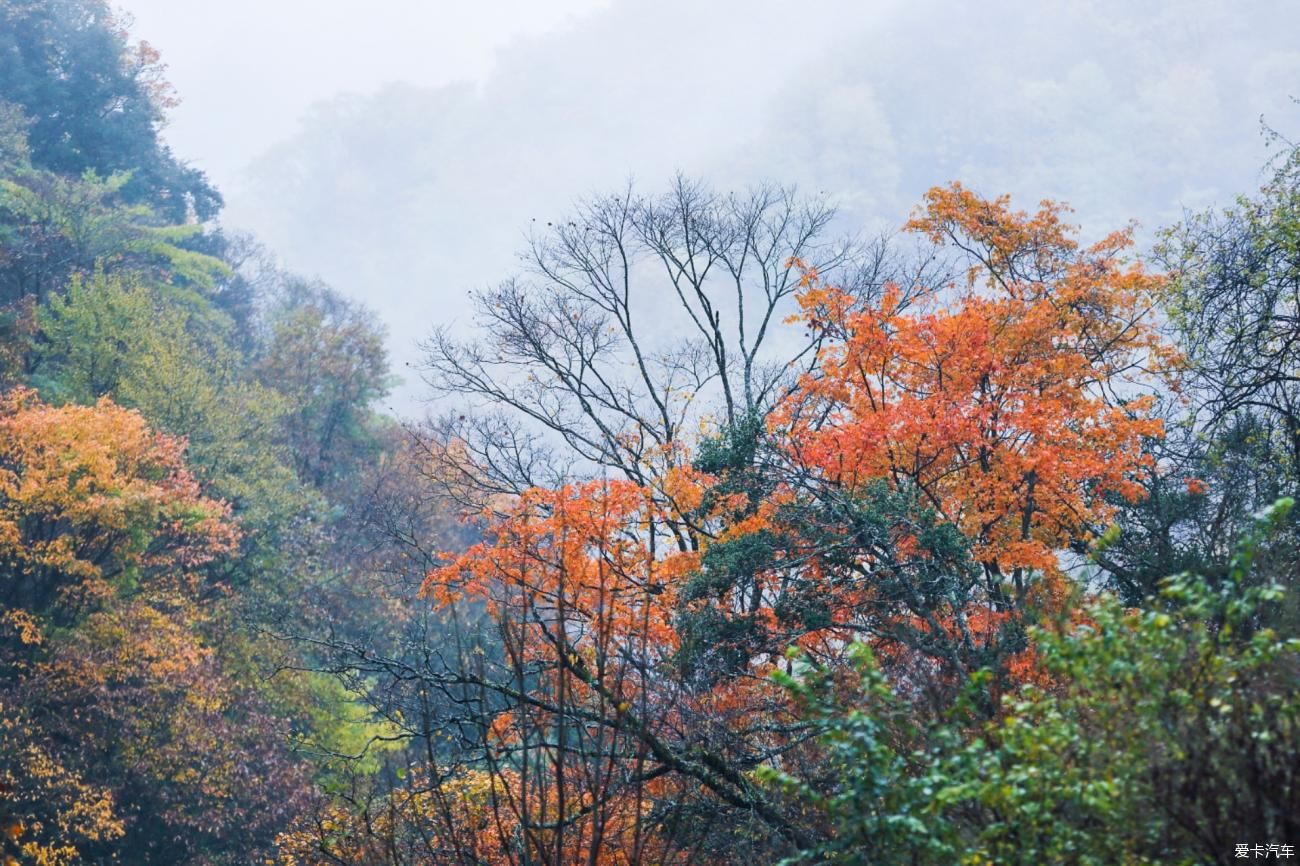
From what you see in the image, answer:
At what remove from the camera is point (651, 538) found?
1761 centimetres

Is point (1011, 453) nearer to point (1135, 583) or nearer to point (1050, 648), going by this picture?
point (1135, 583)

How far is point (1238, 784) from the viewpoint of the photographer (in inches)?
133

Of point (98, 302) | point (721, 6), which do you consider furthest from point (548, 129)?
point (98, 302)

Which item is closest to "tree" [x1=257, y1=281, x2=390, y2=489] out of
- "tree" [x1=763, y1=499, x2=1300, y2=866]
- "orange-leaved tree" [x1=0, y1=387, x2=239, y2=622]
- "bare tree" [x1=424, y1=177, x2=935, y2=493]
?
"orange-leaved tree" [x1=0, y1=387, x2=239, y2=622]

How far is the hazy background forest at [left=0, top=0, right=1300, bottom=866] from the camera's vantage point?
13.2 ft

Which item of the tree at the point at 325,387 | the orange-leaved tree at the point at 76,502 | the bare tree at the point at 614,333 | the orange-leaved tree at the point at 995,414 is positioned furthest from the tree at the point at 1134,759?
the tree at the point at 325,387

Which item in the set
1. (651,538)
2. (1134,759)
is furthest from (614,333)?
(1134,759)

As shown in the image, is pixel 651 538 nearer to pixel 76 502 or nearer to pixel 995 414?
pixel 995 414

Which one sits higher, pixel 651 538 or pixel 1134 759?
pixel 651 538

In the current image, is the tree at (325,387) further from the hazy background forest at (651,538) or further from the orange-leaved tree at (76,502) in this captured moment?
the orange-leaved tree at (76,502)

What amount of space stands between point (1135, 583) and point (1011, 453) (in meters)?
2.85

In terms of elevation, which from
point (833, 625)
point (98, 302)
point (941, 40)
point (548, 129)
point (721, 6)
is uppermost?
point (721, 6)

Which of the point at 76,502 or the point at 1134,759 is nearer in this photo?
the point at 1134,759

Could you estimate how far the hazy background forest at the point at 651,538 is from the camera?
13.2ft
